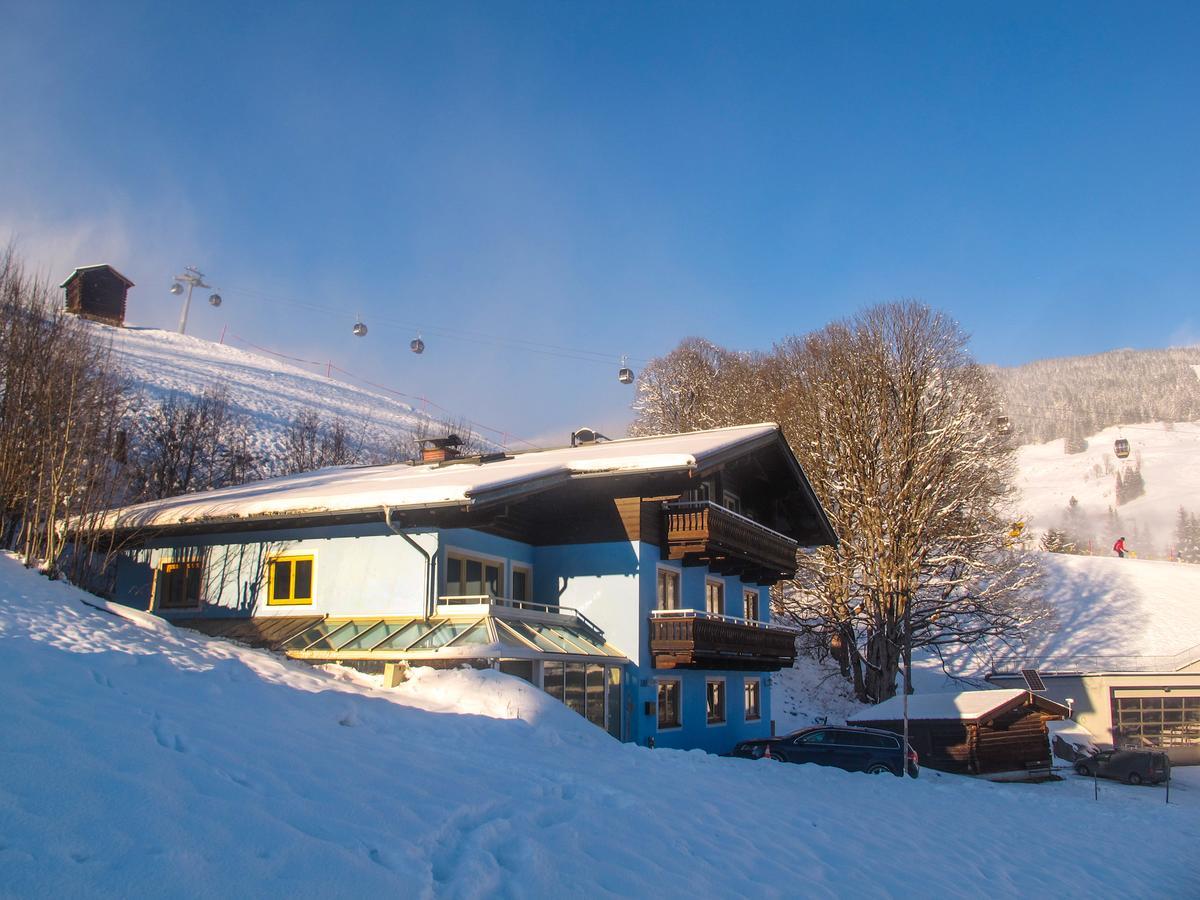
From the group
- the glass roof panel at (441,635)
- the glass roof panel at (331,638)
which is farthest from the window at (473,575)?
the glass roof panel at (331,638)

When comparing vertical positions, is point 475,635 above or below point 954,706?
above

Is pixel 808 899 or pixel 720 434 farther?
pixel 720 434

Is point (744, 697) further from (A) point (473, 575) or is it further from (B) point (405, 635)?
(B) point (405, 635)

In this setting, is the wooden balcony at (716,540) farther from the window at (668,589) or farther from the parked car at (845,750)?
the parked car at (845,750)

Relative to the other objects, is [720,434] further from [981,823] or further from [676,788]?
[676,788]

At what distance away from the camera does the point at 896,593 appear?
116 feet

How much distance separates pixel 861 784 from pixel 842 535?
64.1 feet

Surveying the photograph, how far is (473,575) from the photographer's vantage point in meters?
23.2

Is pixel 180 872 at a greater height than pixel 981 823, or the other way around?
pixel 180 872

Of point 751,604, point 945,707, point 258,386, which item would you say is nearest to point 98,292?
point 258,386

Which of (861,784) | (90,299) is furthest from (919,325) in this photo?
(90,299)

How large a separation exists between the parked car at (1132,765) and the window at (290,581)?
27.0 meters

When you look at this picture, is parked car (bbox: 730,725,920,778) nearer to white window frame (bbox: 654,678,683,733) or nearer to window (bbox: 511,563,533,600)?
white window frame (bbox: 654,678,683,733)

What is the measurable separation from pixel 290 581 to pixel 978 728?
2276 cm
